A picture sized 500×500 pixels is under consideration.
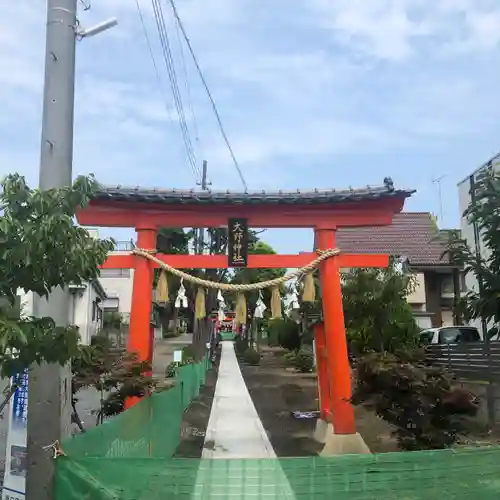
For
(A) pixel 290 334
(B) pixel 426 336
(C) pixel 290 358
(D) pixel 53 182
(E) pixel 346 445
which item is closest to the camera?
(D) pixel 53 182

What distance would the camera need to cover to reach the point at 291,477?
11.6ft

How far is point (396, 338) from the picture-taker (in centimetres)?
1738

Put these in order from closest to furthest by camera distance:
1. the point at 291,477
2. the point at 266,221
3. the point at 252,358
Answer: the point at 291,477, the point at 266,221, the point at 252,358

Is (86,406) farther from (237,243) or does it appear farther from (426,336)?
(426,336)

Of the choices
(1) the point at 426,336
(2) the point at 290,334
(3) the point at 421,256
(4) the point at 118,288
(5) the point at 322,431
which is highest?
(3) the point at 421,256

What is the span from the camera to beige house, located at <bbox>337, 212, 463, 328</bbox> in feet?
91.5

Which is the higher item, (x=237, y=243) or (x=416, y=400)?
(x=237, y=243)

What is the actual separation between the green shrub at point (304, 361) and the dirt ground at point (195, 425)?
7.59 metres

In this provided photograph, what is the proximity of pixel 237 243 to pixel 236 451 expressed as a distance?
12.5 ft

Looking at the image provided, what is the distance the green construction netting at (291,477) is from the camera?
354 centimetres

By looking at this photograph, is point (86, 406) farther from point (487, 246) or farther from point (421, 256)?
point (421, 256)

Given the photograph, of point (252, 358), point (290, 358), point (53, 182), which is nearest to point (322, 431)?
point (53, 182)

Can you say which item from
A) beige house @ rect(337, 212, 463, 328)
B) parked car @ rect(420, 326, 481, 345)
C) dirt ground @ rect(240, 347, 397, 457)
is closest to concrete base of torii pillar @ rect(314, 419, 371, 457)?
dirt ground @ rect(240, 347, 397, 457)

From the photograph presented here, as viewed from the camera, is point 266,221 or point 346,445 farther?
point 266,221
